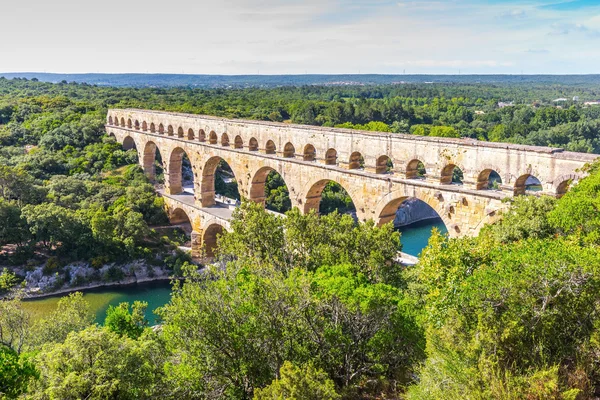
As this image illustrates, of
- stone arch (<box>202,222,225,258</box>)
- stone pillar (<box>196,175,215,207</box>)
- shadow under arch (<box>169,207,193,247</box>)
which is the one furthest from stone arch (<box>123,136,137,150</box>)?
stone arch (<box>202,222,225,258</box>)

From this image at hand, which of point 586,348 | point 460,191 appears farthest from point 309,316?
point 460,191

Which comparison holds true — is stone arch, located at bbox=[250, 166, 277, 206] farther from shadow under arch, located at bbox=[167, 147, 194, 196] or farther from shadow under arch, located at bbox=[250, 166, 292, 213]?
shadow under arch, located at bbox=[167, 147, 194, 196]

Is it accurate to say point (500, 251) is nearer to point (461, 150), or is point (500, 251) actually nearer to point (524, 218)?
point (524, 218)

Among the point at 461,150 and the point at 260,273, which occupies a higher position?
the point at 461,150

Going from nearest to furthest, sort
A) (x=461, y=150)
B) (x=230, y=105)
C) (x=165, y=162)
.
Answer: (x=461, y=150) → (x=165, y=162) → (x=230, y=105)

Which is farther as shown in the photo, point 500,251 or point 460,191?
point 460,191

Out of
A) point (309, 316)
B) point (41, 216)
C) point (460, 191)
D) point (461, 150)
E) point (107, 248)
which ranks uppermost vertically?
point (461, 150)

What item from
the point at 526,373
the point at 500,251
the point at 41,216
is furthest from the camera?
the point at 41,216

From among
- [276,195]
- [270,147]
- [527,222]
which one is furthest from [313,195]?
[276,195]
